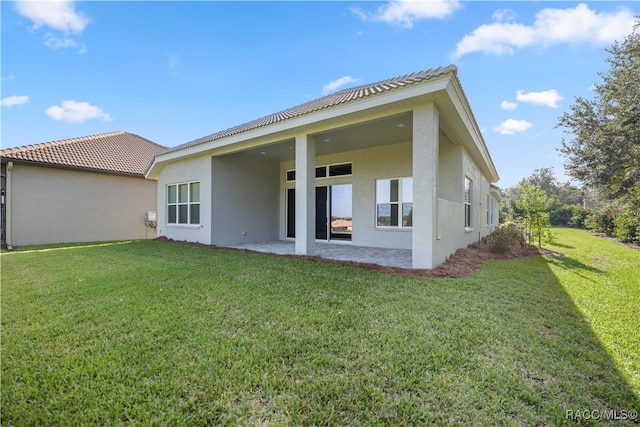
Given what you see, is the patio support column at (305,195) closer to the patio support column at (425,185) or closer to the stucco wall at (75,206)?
the patio support column at (425,185)

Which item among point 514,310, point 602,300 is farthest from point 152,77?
point 602,300

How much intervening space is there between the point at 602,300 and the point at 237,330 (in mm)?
6013

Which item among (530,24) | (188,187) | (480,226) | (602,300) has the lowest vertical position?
(602,300)

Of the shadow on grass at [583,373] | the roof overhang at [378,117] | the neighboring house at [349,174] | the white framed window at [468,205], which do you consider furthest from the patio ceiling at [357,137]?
the shadow on grass at [583,373]

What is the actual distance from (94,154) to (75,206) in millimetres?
3209

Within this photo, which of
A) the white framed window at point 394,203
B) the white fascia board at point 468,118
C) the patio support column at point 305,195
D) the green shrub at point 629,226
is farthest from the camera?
the green shrub at point 629,226

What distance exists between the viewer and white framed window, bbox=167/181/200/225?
37.8ft

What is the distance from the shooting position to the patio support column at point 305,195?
8.08m

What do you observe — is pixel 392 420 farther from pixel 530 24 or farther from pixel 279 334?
pixel 530 24

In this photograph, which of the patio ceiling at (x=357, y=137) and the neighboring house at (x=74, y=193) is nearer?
the patio ceiling at (x=357, y=137)

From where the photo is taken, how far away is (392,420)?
76.5 inches

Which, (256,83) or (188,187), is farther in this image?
(256,83)

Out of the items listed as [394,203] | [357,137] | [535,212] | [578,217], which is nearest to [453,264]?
[394,203]

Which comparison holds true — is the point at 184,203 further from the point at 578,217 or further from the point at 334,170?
the point at 578,217
